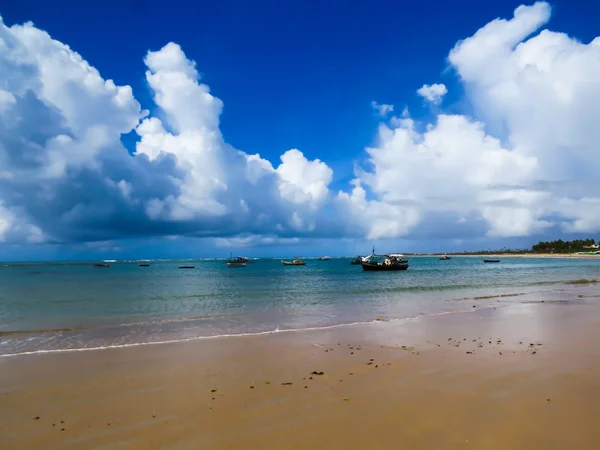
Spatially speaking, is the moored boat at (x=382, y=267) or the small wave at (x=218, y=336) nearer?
the small wave at (x=218, y=336)

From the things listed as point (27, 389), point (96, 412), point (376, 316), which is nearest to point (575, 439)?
point (96, 412)

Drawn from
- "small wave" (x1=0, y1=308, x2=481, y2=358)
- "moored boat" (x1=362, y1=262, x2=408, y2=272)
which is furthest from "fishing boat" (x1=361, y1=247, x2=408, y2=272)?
"small wave" (x1=0, y1=308, x2=481, y2=358)

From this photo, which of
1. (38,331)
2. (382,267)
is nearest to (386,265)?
(382,267)

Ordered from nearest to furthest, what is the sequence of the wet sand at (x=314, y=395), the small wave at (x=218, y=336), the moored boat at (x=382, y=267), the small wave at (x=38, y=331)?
the wet sand at (x=314, y=395) → the small wave at (x=218, y=336) → the small wave at (x=38, y=331) → the moored boat at (x=382, y=267)

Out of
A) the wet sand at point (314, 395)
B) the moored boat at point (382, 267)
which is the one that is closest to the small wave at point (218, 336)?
the wet sand at point (314, 395)

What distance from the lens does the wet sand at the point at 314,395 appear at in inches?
234

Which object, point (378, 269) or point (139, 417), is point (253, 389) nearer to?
point (139, 417)

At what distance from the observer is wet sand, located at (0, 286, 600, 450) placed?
234 inches

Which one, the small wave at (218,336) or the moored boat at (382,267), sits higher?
the small wave at (218,336)

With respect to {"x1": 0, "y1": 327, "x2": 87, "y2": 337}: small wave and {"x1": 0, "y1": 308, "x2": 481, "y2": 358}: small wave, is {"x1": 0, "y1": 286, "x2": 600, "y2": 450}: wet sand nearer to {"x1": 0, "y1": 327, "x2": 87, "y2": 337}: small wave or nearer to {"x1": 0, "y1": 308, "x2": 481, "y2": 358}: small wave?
{"x1": 0, "y1": 308, "x2": 481, "y2": 358}: small wave

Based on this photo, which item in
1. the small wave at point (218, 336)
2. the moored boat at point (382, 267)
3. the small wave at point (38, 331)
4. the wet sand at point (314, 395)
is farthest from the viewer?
the moored boat at point (382, 267)

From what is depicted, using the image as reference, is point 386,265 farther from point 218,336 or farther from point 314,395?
point 314,395

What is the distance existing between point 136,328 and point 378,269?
257 feet

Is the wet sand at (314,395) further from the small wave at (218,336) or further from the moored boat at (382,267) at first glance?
the moored boat at (382,267)
